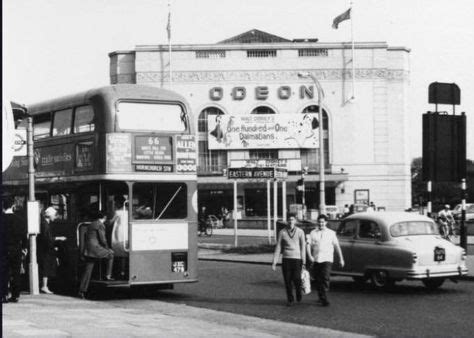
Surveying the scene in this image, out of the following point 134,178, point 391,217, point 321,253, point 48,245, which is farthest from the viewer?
point 391,217

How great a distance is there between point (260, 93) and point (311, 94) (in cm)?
440

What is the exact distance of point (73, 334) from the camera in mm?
10695

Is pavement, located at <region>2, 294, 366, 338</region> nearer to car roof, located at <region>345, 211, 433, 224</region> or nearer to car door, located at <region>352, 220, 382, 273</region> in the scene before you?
car door, located at <region>352, 220, 382, 273</region>

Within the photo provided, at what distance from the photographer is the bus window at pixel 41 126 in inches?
739

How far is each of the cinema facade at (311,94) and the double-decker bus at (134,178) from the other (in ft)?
190

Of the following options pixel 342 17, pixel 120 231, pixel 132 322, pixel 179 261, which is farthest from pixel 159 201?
pixel 342 17

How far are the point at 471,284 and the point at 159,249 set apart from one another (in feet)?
23.0

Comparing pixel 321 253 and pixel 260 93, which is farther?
pixel 260 93

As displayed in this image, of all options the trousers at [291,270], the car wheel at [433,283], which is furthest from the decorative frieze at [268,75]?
the trousers at [291,270]

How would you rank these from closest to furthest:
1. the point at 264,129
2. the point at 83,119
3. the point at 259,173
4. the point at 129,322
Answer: the point at 129,322 < the point at 83,119 < the point at 259,173 < the point at 264,129

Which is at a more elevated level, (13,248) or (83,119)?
(83,119)

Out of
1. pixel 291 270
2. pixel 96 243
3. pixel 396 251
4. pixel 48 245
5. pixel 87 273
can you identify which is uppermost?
pixel 96 243

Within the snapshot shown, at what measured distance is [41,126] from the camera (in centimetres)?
1911

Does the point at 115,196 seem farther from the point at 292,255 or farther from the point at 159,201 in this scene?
the point at 292,255
